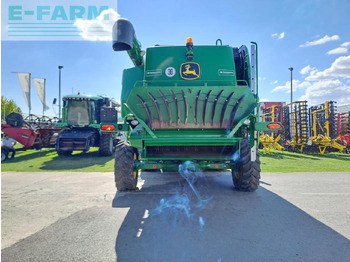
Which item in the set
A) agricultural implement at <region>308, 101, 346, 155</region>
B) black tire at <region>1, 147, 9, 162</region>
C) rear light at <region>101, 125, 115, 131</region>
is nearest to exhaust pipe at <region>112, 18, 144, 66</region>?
rear light at <region>101, 125, 115, 131</region>

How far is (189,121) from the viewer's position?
4652 mm

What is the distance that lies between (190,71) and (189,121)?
1.47m

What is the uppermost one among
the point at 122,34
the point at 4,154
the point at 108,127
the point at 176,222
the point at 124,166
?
the point at 122,34

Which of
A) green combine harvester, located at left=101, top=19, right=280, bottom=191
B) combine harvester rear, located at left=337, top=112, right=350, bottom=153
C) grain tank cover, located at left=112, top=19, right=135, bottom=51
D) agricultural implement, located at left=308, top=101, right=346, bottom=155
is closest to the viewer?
green combine harvester, located at left=101, top=19, right=280, bottom=191

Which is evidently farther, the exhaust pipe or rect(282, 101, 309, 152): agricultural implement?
rect(282, 101, 309, 152): agricultural implement

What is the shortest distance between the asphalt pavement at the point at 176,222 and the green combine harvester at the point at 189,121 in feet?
2.29

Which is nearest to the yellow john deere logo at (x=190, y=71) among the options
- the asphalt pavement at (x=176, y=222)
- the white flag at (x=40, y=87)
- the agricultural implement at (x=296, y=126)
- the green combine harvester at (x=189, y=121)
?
the green combine harvester at (x=189, y=121)

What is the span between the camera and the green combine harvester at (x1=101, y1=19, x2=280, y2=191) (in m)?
4.41

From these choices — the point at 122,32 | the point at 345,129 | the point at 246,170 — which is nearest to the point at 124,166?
the point at 246,170

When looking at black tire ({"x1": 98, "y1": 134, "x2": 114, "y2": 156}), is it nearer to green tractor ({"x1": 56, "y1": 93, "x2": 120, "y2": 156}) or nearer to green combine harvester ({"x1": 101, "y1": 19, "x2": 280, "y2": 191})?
green tractor ({"x1": 56, "y1": 93, "x2": 120, "y2": 156})

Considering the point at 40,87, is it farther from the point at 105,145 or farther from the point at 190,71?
the point at 190,71

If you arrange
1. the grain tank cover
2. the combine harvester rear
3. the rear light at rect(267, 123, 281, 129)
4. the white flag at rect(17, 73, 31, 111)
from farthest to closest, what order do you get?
the white flag at rect(17, 73, 31, 111)
the combine harvester rear
the rear light at rect(267, 123, 281, 129)
the grain tank cover

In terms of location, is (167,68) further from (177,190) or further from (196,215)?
(196,215)

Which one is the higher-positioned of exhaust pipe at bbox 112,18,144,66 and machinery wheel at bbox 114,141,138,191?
exhaust pipe at bbox 112,18,144,66
